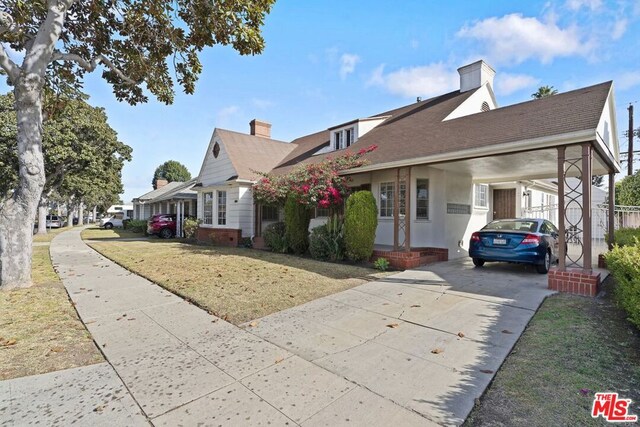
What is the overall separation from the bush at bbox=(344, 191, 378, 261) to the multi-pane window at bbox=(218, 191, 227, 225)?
8.85 metres

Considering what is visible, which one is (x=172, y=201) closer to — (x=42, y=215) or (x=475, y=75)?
(x=42, y=215)

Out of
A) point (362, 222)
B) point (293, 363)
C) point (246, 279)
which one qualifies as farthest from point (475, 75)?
point (293, 363)

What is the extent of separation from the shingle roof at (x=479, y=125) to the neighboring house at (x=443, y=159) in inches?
1.4

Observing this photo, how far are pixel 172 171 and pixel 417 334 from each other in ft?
253

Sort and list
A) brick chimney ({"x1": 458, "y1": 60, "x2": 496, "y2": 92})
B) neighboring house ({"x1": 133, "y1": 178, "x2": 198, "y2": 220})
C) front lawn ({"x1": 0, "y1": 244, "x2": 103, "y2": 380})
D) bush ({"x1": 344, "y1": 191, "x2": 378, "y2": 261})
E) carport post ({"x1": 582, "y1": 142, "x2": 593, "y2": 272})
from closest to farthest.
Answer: front lawn ({"x1": 0, "y1": 244, "x2": 103, "y2": 380}), carport post ({"x1": 582, "y1": 142, "x2": 593, "y2": 272}), bush ({"x1": 344, "y1": 191, "x2": 378, "y2": 261}), brick chimney ({"x1": 458, "y1": 60, "x2": 496, "y2": 92}), neighboring house ({"x1": 133, "y1": 178, "x2": 198, "y2": 220})

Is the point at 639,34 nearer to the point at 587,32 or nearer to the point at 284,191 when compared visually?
the point at 587,32

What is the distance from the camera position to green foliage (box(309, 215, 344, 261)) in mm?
10594

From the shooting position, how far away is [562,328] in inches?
177

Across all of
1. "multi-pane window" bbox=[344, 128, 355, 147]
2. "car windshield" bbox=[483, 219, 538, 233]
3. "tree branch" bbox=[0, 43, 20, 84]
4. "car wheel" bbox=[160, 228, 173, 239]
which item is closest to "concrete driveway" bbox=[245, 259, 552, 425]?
"car windshield" bbox=[483, 219, 538, 233]

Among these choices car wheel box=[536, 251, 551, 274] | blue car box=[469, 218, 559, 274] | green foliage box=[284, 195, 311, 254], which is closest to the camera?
blue car box=[469, 218, 559, 274]

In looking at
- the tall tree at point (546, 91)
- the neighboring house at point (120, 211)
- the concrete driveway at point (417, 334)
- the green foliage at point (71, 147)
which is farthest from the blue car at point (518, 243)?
the neighboring house at point (120, 211)

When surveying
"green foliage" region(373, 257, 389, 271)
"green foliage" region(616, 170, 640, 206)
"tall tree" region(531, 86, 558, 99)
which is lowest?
"green foliage" region(373, 257, 389, 271)

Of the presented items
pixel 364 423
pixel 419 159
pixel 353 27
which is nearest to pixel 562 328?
pixel 364 423

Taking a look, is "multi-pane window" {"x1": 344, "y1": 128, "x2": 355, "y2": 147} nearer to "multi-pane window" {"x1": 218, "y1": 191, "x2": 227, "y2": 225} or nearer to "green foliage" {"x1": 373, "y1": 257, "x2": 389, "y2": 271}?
"multi-pane window" {"x1": 218, "y1": 191, "x2": 227, "y2": 225}
